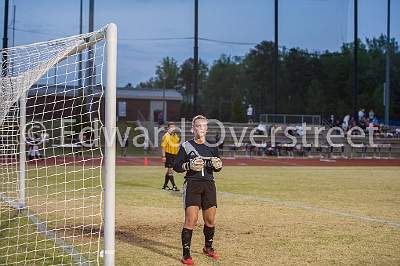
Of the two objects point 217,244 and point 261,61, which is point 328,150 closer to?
point 217,244

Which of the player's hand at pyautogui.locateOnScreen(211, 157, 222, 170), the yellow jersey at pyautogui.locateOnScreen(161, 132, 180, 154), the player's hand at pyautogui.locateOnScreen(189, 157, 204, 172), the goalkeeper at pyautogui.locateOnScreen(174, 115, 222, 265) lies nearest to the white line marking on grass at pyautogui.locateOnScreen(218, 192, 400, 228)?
the yellow jersey at pyautogui.locateOnScreen(161, 132, 180, 154)

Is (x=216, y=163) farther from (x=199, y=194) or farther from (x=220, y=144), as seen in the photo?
(x=220, y=144)

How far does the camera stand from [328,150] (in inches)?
1506

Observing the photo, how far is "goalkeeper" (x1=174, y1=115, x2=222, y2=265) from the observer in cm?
753

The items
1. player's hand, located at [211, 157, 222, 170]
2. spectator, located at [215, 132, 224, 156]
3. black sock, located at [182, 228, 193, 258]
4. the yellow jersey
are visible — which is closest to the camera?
black sock, located at [182, 228, 193, 258]

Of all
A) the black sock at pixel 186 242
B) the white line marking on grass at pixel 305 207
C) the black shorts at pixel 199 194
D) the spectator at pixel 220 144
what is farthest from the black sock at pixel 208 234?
the spectator at pixel 220 144

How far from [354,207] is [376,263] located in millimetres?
5601

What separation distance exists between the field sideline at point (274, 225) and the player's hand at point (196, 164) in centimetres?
119

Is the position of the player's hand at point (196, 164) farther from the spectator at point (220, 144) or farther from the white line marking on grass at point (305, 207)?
the spectator at point (220, 144)

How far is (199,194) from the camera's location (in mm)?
7633

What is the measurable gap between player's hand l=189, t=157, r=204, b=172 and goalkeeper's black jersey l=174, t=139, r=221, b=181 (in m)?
0.10

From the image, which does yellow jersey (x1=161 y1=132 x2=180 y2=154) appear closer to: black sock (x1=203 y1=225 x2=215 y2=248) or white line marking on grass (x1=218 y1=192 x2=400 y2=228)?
white line marking on grass (x1=218 y1=192 x2=400 y2=228)

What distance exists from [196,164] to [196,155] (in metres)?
0.21

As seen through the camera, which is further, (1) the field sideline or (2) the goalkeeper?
(1) the field sideline
